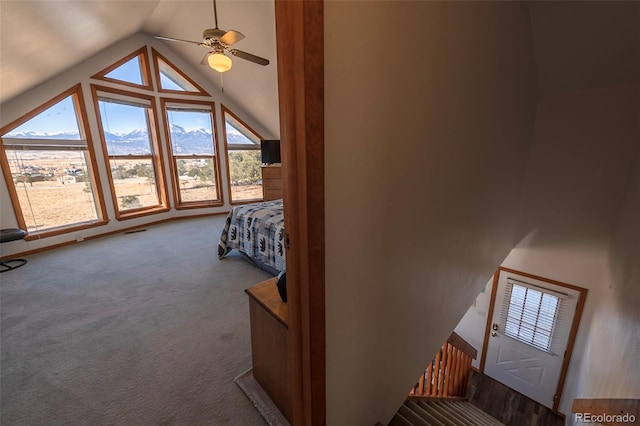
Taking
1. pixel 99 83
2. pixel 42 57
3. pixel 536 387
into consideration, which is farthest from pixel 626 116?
pixel 99 83

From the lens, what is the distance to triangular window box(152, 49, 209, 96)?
15.6 feet

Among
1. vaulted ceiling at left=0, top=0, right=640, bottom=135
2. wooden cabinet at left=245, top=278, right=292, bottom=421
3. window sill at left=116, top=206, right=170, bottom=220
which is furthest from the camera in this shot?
window sill at left=116, top=206, right=170, bottom=220

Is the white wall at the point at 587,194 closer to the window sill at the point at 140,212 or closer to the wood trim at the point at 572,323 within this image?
the wood trim at the point at 572,323

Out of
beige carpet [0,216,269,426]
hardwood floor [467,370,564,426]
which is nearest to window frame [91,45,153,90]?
beige carpet [0,216,269,426]

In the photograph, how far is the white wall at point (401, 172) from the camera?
793mm

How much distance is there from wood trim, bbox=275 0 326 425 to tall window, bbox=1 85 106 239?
4.69 metres

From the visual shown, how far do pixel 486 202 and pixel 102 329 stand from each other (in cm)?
309

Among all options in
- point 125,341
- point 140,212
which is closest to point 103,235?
point 140,212

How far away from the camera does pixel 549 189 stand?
2658 millimetres

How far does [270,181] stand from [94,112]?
2972mm

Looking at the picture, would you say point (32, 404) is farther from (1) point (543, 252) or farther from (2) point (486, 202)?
(1) point (543, 252)

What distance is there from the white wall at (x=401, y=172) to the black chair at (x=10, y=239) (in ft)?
14.0

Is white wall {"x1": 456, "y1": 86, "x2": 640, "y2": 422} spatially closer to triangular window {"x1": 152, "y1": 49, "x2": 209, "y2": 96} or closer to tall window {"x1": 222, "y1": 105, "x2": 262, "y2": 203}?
tall window {"x1": 222, "y1": 105, "x2": 262, "y2": 203}

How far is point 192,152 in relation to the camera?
209 inches
